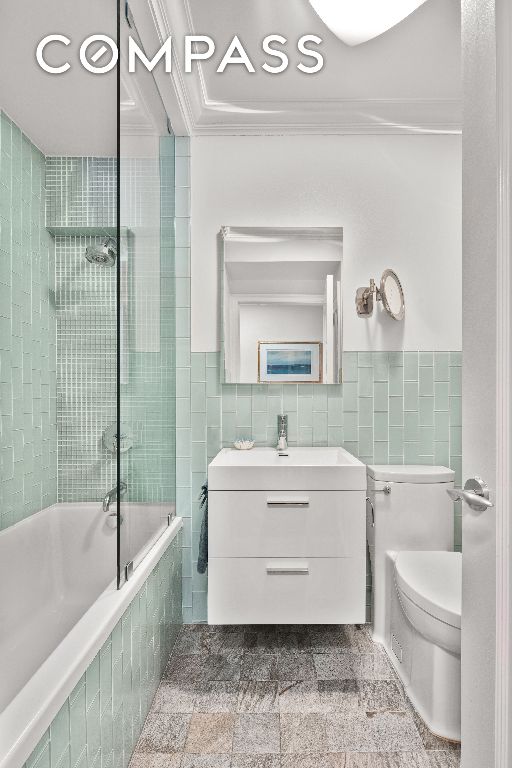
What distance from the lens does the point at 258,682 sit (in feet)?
6.66

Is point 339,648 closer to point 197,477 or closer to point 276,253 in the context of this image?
point 197,477

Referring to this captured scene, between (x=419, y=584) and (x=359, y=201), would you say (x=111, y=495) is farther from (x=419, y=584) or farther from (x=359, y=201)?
(x=359, y=201)

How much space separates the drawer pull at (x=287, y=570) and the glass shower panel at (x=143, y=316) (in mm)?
468

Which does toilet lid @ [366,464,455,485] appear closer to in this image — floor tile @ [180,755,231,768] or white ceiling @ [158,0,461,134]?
floor tile @ [180,755,231,768]

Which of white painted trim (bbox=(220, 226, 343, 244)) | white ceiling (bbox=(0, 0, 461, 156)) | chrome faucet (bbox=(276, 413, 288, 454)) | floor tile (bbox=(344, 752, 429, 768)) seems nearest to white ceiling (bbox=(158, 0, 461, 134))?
white ceiling (bbox=(0, 0, 461, 156))

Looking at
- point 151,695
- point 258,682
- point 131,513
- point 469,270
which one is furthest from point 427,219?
point 151,695

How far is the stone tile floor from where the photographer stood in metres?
1.62

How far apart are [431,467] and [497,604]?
1566mm

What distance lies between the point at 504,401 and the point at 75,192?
2151 millimetres

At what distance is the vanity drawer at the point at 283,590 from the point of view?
2057mm

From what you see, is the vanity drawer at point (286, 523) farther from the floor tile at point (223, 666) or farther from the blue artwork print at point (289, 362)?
the blue artwork print at point (289, 362)

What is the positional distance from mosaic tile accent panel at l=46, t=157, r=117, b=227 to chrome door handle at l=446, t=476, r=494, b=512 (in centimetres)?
175

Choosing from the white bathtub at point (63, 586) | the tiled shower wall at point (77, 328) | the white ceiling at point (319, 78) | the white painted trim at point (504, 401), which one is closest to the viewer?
the white painted trim at point (504, 401)

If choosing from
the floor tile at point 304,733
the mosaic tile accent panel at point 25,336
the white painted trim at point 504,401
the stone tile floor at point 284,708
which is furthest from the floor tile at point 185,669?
the white painted trim at point 504,401
